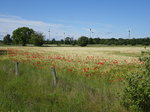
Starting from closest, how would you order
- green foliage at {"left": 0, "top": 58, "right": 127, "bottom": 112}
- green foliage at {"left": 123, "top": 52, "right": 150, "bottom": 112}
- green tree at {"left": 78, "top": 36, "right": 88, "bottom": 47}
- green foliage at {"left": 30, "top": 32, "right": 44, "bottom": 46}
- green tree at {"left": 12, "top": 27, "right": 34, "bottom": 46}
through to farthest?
1. green foliage at {"left": 123, "top": 52, "right": 150, "bottom": 112}
2. green foliage at {"left": 0, "top": 58, "right": 127, "bottom": 112}
3. green foliage at {"left": 30, "top": 32, "right": 44, "bottom": 46}
4. green tree at {"left": 12, "top": 27, "right": 34, "bottom": 46}
5. green tree at {"left": 78, "top": 36, "right": 88, "bottom": 47}

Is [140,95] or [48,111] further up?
[140,95]

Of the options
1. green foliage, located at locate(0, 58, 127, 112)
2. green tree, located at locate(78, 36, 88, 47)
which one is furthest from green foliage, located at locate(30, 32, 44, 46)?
green foliage, located at locate(0, 58, 127, 112)

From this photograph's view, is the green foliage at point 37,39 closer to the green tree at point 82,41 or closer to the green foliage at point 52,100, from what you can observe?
the green tree at point 82,41

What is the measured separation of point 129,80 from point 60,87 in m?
3.19

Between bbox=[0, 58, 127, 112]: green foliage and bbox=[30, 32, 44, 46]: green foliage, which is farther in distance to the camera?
Result: bbox=[30, 32, 44, 46]: green foliage

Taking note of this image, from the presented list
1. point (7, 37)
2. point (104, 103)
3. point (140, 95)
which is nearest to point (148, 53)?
point (140, 95)

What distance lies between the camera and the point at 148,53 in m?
3.89

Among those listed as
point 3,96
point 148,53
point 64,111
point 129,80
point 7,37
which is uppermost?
point 7,37

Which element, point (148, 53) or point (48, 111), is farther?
point (48, 111)

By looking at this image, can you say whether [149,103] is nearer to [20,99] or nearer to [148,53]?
[148,53]

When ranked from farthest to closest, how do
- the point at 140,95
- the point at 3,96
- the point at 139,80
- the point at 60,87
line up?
1. the point at 60,87
2. the point at 3,96
3. the point at 139,80
4. the point at 140,95

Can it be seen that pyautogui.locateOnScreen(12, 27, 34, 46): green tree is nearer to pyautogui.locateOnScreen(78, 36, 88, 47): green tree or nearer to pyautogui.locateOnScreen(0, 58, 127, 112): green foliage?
pyautogui.locateOnScreen(78, 36, 88, 47): green tree

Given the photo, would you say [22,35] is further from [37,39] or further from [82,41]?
[82,41]

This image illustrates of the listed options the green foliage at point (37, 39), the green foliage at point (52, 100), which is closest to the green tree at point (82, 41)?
the green foliage at point (37, 39)
